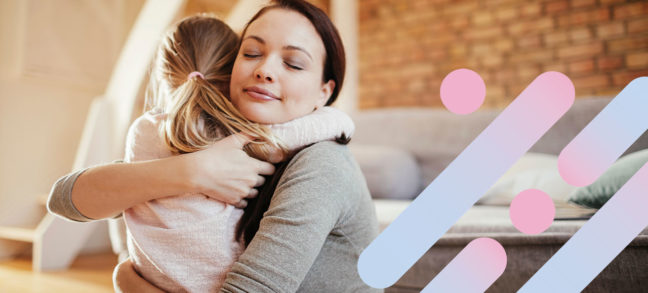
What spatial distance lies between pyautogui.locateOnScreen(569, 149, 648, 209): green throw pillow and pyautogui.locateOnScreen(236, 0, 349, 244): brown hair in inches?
30.0

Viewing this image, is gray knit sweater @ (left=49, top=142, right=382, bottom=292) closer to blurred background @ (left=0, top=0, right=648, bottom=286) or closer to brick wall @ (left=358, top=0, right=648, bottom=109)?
blurred background @ (left=0, top=0, right=648, bottom=286)

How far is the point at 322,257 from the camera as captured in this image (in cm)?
76

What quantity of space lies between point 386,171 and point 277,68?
1.05 metres

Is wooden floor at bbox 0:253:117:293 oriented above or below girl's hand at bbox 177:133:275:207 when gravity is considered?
below

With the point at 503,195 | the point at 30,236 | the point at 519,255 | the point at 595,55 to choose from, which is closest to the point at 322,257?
the point at 519,255

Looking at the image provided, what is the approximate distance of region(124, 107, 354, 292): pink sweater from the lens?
69cm
